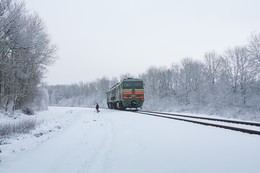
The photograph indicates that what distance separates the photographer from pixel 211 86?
5303 cm

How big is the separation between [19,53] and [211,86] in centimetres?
4091

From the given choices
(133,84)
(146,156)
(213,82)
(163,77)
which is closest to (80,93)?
(163,77)

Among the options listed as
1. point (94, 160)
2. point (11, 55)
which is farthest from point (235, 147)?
point (11, 55)

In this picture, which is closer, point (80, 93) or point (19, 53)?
point (19, 53)

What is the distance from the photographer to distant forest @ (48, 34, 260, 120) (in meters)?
34.4

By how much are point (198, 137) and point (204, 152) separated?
7.31ft

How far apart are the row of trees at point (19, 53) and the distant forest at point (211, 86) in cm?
1866

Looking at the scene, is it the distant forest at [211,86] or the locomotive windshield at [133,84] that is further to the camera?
the distant forest at [211,86]

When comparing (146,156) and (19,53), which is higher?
(19,53)

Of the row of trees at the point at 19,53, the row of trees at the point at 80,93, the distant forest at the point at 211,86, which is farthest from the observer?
the row of trees at the point at 80,93

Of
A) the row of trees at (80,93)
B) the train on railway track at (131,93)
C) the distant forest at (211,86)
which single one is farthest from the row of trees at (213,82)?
the row of trees at (80,93)

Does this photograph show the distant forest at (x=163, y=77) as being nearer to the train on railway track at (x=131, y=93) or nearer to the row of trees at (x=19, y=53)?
the row of trees at (x=19, y=53)

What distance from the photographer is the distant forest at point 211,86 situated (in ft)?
113

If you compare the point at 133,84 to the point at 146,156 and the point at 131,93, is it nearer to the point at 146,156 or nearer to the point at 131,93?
the point at 131,93
